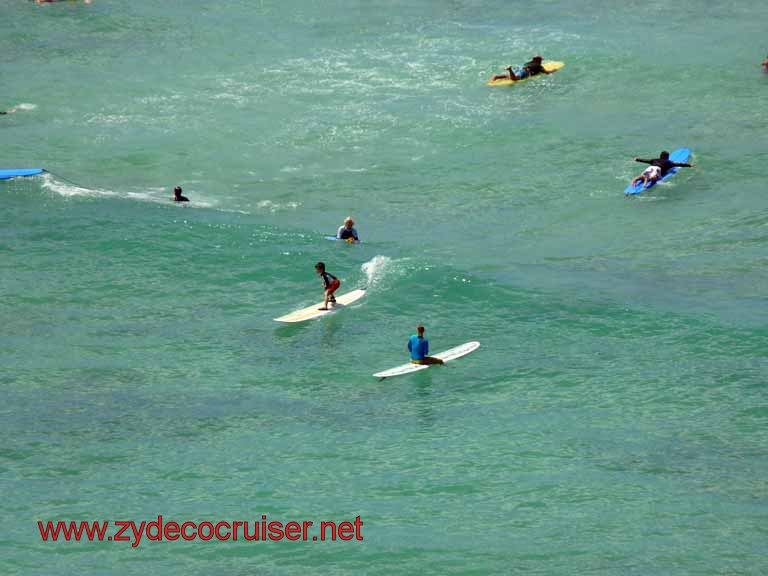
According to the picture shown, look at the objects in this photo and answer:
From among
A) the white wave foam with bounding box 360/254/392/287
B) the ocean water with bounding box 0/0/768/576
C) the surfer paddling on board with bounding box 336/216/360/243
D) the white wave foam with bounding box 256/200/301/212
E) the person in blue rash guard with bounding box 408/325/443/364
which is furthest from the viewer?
the white wave foam with bounding box 256/200/301/212

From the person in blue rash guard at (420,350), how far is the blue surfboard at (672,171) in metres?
16.2

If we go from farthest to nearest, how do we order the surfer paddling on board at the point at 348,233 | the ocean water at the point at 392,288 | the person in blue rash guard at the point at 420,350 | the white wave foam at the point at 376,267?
the surfer paddling on board at the point at 348,233
the white wave foam at the point at 376,267
the person in blue rash guard at the point at 420,350
the ocean water at the point at 392,288

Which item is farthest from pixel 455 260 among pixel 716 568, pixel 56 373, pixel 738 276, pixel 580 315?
pixel 716 568

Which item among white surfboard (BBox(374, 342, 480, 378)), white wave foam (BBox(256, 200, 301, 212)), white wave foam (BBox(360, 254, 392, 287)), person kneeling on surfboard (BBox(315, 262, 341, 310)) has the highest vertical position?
white wave foam (BBox(256, 200, 301, 212))

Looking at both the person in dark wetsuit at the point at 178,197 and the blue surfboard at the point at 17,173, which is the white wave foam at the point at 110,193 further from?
the blue surfboard at the point at 17,173

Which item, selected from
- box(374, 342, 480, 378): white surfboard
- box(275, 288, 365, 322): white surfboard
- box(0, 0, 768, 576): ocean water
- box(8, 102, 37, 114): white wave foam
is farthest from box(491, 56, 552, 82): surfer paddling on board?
box(374, 342, 480, 378): white surfboard

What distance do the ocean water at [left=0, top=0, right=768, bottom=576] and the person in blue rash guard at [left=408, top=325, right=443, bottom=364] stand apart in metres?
0.38

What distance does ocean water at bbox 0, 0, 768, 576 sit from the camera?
29234 mm

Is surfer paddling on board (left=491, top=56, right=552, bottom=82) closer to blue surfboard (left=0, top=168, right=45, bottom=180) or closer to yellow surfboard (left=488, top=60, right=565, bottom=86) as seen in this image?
yellow surfboard (left=488, top=60, right=565, bottom=86)

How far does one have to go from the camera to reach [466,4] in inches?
2904

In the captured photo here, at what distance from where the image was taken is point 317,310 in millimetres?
39812

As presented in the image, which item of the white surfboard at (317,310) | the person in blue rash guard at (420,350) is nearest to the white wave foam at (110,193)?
the white surfboard at (317,310)

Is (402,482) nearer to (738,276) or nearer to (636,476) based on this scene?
(636,476)

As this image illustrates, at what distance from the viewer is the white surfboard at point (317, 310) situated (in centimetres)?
3947
